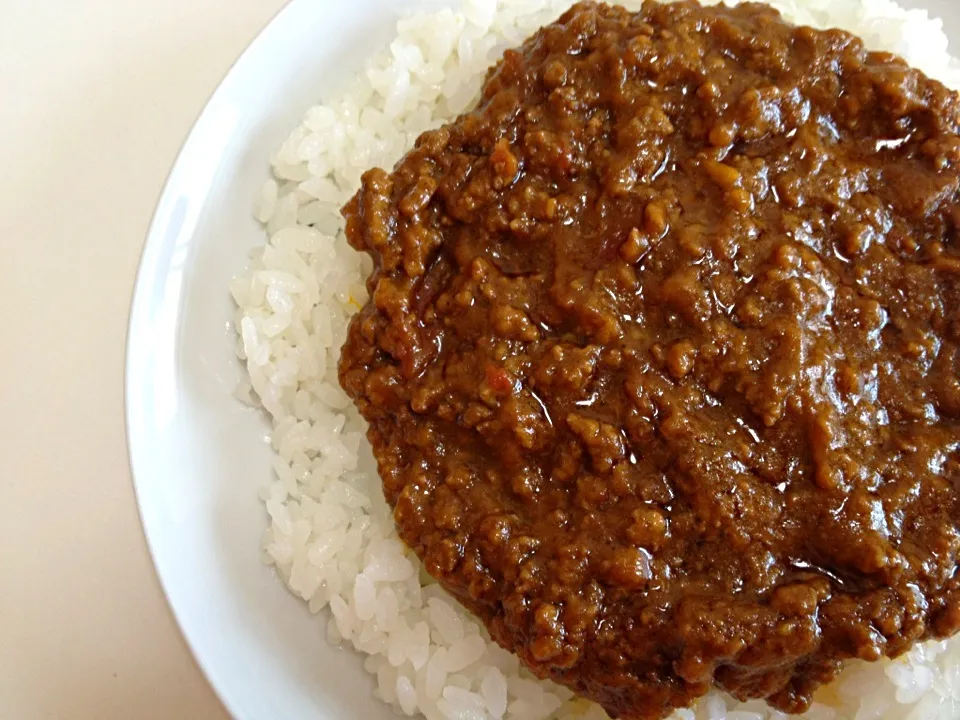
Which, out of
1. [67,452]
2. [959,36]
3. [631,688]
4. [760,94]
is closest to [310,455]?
[67,452]

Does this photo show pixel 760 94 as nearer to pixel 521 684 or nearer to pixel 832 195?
pixel 832 195

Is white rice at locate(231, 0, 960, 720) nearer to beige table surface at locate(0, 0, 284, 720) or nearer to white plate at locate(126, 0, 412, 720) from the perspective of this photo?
white plate at locate(126, 0, 412, 720)

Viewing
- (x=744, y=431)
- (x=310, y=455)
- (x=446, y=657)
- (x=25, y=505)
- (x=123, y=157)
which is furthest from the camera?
(x=123, y=157)

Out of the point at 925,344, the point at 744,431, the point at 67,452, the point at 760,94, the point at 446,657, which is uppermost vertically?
the point at 760,94

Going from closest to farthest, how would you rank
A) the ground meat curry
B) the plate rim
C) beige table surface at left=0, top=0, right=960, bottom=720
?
the ground meat curry → the plate rim → beige table surface at left=0, top=0, right=960, bottom=720

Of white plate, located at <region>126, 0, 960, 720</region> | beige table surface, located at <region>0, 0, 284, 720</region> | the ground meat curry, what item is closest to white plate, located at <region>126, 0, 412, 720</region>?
white plate, located at <region>126, 0, 960, 720</region>

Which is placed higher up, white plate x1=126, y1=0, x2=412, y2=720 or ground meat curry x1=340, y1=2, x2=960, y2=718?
ground meat curry x1=340, y1=2, x2=960, y2=718
